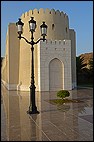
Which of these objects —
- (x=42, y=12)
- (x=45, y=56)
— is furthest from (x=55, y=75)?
(x=42, y=12)

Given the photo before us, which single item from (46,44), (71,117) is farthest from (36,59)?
(71,117)

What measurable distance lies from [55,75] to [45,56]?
2200 mm

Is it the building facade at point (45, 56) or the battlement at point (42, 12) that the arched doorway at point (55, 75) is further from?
the battlement at point (42, 12)

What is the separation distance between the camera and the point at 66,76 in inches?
910

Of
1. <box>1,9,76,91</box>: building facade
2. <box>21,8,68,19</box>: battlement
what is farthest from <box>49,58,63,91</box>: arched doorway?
<box>21,8,68,19</box>: battlement

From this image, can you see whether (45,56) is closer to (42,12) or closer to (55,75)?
(55,75)

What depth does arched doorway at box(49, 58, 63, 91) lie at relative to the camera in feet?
75.2

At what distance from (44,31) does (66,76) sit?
13299 millimetres

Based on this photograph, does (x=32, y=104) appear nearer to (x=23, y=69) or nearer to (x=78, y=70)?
(x=23, y=69)

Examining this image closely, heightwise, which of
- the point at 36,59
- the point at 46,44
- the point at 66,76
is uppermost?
the point at 46,44

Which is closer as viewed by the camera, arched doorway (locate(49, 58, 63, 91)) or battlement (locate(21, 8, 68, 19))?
arched doorway (locate(49, 58, 63, 91))

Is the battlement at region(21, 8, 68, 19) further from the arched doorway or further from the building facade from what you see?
the arched doorway

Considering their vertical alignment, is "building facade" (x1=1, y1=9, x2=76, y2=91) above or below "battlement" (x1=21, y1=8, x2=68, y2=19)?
below

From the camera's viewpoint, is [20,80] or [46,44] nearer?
[46,44]
